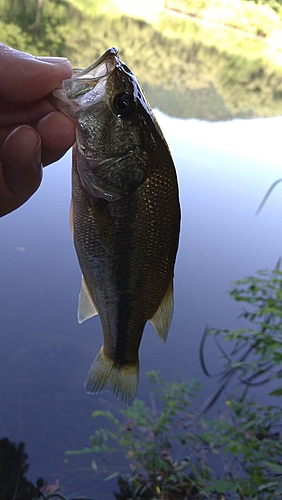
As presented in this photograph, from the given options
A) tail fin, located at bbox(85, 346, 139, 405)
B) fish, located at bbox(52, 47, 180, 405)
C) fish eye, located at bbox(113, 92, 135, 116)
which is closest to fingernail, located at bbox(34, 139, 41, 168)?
fish, located at bbox(52, 47, 180, 405)

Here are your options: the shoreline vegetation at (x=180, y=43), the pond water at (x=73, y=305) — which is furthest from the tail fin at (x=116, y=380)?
the shoreline vegetation at (x=180, y=43)

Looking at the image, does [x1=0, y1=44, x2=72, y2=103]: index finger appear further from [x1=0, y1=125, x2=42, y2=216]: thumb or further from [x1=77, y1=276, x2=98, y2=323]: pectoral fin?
[x1=77, y1=276, x2=98, y2=323]: pectoral fin

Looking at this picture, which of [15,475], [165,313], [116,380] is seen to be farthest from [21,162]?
[15,475]

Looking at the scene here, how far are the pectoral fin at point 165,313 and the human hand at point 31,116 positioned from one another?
1.98ft

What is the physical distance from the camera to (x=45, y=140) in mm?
1409

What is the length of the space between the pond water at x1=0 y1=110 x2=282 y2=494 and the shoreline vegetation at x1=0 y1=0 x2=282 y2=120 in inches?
194

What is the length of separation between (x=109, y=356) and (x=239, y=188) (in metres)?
6.21

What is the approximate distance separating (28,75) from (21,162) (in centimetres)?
27

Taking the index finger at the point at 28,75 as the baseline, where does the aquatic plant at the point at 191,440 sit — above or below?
below

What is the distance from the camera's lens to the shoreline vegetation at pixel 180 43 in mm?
12516

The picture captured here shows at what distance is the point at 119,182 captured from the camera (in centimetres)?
132

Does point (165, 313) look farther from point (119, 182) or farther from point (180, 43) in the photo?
point (180, 43)

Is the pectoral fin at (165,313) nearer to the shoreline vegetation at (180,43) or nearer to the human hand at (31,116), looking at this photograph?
the human hand at (31,116)

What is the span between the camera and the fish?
1.30 meters
